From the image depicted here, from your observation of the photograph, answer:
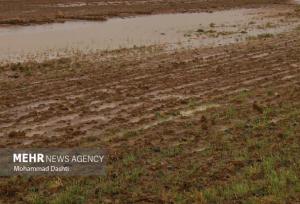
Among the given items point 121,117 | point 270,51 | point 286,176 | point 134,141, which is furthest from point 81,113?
point 270,51

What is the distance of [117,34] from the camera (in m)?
30.0

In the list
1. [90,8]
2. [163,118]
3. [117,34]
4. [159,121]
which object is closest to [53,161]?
[159,121]

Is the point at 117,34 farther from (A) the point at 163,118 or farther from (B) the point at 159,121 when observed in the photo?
(B) the point at 159,121

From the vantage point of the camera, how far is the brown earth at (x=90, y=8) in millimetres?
36641

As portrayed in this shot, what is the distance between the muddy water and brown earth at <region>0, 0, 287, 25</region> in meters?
1.91

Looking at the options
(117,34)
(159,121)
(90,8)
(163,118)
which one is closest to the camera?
(159,121)

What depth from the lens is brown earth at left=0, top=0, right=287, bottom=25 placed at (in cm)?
3664

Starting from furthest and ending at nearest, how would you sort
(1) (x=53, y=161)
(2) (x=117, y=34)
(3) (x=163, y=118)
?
(2) (x=117, y=34)
(3) (x=163, y=118)
(1) (x=53, y=161)

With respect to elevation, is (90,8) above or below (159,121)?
below

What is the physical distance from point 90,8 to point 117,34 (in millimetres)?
15015

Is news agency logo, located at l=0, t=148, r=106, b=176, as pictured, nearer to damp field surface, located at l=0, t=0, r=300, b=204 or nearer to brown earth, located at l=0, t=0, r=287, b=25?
damp field surface, located at l=0, t=0, r=300, b=204

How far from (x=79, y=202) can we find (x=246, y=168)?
2.61 metres

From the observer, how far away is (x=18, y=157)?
29.9 ft

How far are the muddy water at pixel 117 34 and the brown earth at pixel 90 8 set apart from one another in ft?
6.25
